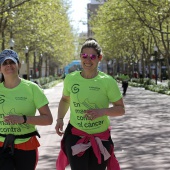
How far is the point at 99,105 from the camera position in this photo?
4.46 metres

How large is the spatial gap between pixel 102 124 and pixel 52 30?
113ft

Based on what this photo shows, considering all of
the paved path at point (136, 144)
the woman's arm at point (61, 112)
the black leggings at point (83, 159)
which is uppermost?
the woman's arm at point (61, 112)

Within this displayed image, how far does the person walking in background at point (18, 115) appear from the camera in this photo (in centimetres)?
417

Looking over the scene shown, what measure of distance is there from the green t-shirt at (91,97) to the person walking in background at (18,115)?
1.03ft

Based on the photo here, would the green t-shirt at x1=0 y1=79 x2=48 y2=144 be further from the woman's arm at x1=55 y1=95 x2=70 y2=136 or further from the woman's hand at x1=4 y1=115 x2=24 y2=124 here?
the woman's arm at x1=55 y1=95 x2=70 y2=136

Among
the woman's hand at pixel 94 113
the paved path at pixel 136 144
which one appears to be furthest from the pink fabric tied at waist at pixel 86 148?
the paved path at pixel 136 144

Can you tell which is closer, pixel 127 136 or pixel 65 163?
pixel 65 163

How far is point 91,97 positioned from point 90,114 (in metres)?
0.21

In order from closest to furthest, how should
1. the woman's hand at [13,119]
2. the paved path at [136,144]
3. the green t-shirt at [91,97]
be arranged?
the woman's hand at [13,119], the green t-shirt at [91,97], the paved path at [136,144]

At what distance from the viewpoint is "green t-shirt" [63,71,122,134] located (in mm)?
4434

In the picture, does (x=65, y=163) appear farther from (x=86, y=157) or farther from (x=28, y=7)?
(x=28, y=7)

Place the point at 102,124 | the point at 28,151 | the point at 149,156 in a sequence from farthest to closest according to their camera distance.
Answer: the point at 149,156
the point at 102,124
the point at 28,151

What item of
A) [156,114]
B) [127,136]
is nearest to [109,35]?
[156,114]

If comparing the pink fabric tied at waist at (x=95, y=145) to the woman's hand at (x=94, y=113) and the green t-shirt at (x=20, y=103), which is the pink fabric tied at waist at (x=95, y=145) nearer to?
the woman's hand at (x=94, y=113)
